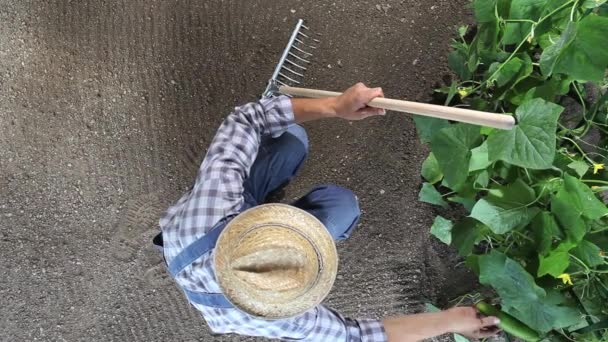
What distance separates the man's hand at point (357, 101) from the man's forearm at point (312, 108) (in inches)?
0.6

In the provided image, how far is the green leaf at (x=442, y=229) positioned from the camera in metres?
1.27

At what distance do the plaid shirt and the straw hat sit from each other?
146 millimetres

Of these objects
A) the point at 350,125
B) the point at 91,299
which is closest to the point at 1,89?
the point at 91,299

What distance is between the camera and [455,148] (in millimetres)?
1011

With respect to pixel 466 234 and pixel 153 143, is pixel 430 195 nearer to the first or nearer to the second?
pixel 466 234

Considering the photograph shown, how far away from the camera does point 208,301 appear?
92cm

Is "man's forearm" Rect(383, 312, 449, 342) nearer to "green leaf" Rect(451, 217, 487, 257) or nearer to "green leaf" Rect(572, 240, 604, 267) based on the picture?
"green leaf" Rect(451, 217, 487, 257)

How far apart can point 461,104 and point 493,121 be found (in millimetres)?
570

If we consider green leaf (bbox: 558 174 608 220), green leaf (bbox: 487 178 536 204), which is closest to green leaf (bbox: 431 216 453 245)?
green leaf (bbox: 487 178 536 204)

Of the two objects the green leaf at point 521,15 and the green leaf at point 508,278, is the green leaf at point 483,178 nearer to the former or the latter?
the green leaf at point 508,278

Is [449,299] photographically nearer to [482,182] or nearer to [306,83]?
[482,182]

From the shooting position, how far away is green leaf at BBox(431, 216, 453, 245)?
1274mm

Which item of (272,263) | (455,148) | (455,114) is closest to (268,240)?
(272,263)

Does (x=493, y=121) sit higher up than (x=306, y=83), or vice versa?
(x=493, y=121)
